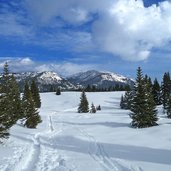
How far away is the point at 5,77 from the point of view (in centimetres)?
4906

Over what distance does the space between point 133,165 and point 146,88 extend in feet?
88.4

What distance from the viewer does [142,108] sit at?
4153 centimetres

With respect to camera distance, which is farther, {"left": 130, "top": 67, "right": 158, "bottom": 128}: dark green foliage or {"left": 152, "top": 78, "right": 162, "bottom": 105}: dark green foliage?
{"left": 152, "top": 78, "right": 162, "bottom": 105}: dark green foliage

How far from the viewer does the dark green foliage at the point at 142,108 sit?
4106cm

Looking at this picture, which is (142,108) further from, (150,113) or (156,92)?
(156,92)

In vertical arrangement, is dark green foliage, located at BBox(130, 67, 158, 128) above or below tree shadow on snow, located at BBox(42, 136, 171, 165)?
above

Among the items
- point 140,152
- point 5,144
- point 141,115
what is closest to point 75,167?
point 140,152

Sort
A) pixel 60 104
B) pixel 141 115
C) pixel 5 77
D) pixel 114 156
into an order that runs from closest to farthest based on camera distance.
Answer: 1. pixel 114 156
2. pixel 141 115
3. pixel 5 77
4. pixel 60 104

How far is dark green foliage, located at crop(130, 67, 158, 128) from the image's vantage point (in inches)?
1617

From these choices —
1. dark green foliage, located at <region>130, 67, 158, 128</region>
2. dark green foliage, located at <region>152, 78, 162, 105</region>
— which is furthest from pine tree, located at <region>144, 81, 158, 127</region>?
dark green foliage, located at <region>152, 78, 162, 105</region>

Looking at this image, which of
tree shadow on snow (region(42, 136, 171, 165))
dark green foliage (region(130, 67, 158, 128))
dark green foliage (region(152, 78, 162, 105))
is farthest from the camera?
dark green foliage (region(152, 78, 162, 105))

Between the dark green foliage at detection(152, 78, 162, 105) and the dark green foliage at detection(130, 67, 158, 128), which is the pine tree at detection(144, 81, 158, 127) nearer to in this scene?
the dark green foliage at detection(130, 67, 158, 128)

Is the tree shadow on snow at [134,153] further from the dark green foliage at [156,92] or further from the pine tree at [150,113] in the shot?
the dark green foliage at [156,92]

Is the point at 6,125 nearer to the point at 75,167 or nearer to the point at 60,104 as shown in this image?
the point at 75,167
